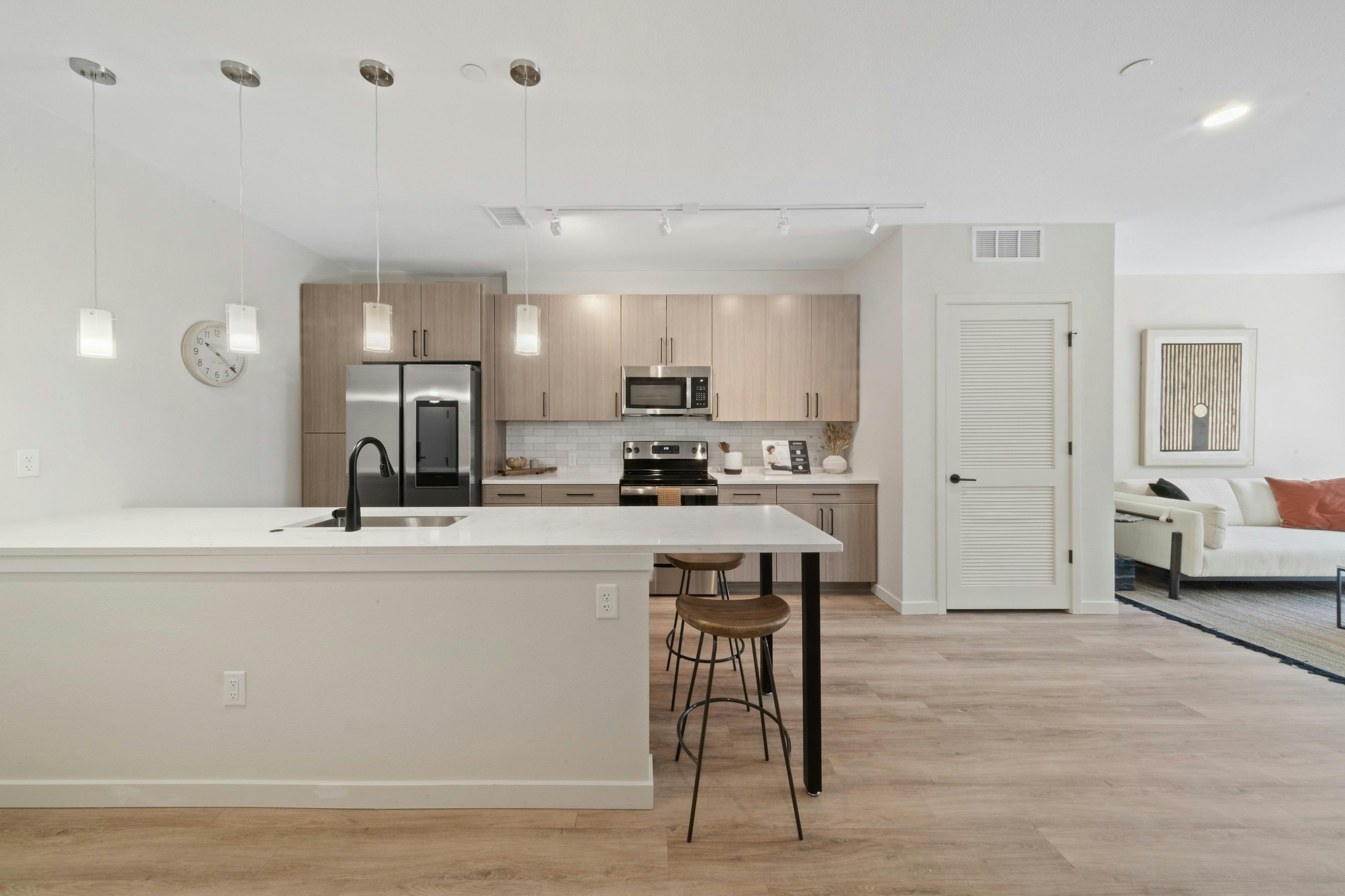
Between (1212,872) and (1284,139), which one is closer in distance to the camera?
(1212,872)

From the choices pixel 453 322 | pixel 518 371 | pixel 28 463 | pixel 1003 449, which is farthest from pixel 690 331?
pixel 28 463

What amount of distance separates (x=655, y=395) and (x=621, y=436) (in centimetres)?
55


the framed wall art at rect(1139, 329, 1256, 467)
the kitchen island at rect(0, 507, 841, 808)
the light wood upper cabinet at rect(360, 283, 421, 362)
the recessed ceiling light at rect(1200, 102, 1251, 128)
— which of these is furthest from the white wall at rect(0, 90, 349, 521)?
the framed wall art at rect(1139, 329, 1256, 467)

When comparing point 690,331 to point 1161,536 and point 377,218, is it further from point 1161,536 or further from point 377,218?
point 1161,536

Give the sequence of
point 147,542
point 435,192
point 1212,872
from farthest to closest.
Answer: point 435,192 → point 147,542 → point 1212,872

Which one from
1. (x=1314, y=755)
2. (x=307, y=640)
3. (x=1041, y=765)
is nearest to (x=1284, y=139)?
(x=1314, y=755)

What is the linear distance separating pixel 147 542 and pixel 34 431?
1120 millimetres

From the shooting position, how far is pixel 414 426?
400 centimetres

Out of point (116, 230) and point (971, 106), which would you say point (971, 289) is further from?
point (116, 230)

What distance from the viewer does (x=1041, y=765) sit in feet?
7.06

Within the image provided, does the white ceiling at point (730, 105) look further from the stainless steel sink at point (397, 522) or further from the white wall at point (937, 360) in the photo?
the stainless steel sink at point (397, 522)

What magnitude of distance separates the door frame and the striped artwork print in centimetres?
209

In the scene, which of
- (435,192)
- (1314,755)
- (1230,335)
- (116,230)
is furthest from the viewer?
(1230,335)

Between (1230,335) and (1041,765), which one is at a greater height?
(1230,335)
